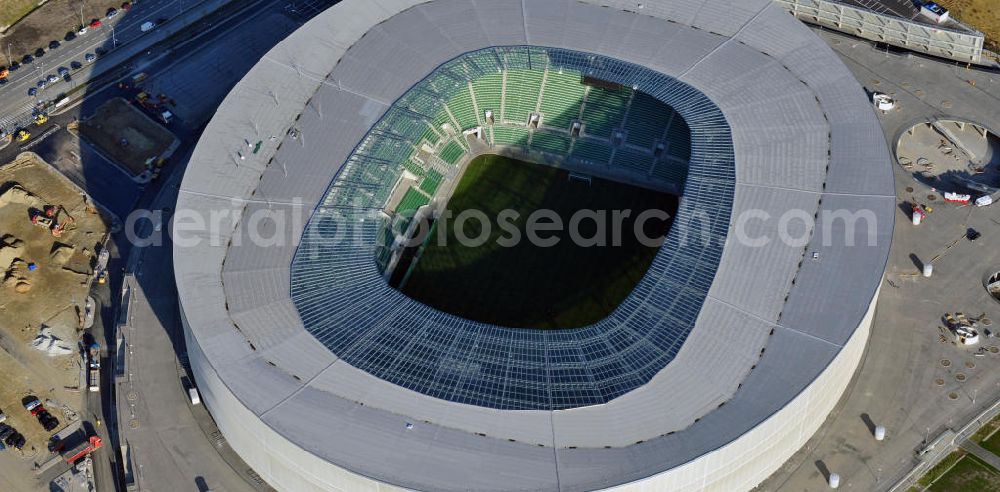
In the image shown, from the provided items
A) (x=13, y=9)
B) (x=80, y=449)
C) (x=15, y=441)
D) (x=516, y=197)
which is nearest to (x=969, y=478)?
(x=516, y=197)

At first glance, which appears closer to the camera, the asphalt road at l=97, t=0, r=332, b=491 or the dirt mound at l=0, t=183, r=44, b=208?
the asphalt road at l=97, t=0, r=332, b=491

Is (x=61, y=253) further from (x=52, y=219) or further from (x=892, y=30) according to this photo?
(x=892, y=30)

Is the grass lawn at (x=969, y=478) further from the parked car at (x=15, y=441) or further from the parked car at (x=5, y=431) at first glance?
the parked car at (x=5, y=431)

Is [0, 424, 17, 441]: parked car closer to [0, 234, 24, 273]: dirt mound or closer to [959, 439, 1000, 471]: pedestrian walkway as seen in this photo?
[0, 234, 24, 273]: dirt mound

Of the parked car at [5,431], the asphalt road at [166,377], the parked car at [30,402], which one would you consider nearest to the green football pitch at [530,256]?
the asphalt road at [166,377]

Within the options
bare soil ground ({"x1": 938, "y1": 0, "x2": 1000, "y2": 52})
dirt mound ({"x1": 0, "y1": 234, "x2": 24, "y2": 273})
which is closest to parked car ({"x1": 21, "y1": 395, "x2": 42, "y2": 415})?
dirt mound ({"x1": 0, "y1": 234, "x2": 24, "y2": 273})

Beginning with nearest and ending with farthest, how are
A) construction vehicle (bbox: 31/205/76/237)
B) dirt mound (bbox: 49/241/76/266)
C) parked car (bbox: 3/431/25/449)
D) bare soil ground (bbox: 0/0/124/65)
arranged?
parked car (bbox: 3/431/25/449) < dirt mound (bbox: 49/241/76/266) < construction vehicle (bbox: 31/205/76/237) < bare soil ground (bbox: 0/0/124/65)
